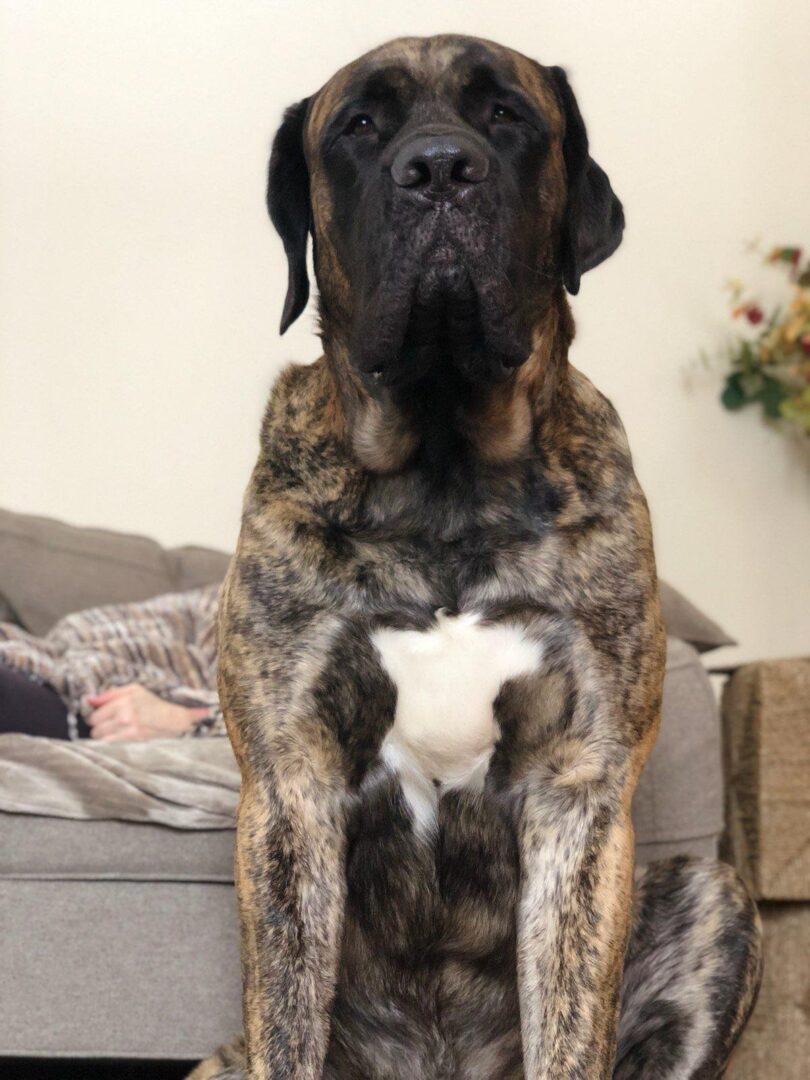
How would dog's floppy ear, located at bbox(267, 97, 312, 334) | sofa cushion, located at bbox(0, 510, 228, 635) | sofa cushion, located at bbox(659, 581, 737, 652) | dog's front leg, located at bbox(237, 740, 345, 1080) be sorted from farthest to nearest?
sofa cushion, located at bbox(0, 510, 228, 635) → sofa cushion, located at bbox(659, 581, 737, 652) → dog's floppy ear, located at bbox(267, 97, 312, 334) → dog's front leg, located at bbox(237, 740, 345, 1080)

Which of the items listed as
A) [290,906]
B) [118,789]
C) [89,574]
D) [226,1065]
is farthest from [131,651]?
[290,906]

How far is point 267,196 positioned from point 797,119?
2653 mm

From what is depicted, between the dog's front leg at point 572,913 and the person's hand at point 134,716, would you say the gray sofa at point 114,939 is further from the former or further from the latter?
the dog's front leg at point 572,913

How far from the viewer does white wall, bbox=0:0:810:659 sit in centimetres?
369

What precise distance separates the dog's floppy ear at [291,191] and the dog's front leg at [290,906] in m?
0.56

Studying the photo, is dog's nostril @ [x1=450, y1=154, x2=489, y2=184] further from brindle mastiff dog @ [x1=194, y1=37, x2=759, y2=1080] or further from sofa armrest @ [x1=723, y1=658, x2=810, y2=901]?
sofa armrest @ [x1=723, y1=658, x2=810, y2=901]

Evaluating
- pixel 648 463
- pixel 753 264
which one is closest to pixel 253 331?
pixel 648 463

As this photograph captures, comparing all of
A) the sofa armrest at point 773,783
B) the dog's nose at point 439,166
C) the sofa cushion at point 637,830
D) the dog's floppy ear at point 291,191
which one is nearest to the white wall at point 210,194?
the sofa armrest at point 773,783

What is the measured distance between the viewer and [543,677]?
1.43m

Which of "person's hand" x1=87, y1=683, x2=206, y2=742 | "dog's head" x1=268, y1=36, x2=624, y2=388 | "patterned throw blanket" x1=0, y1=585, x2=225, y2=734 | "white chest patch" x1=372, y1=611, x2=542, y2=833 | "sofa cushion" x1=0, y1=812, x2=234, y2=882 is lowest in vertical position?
"sofa cushion" x1=0, y1=812, x2=234, y2=882

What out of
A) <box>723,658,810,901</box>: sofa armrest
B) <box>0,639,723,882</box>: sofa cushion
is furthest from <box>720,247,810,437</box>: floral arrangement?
<box>0,639,723,882</box>: sofa cushion

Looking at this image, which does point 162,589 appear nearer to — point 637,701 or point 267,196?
point 267,196

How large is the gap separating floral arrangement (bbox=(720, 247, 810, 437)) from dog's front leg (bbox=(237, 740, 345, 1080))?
2484mm

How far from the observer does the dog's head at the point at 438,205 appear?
4.35 feet
